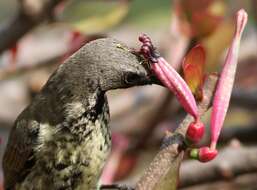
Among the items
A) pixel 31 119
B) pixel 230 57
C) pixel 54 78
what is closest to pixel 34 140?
pixel 31 119

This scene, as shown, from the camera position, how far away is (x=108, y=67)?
2457 millimetres

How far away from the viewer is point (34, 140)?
9.73ft

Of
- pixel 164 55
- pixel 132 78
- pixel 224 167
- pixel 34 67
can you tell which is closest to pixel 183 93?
pixel 132 78

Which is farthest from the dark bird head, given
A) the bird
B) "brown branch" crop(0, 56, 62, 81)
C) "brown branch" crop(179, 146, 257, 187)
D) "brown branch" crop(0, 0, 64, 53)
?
"brown branch" crop(0, 56, 62, 81)

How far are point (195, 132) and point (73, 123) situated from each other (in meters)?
0.70

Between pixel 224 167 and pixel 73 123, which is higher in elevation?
pixel 73 123

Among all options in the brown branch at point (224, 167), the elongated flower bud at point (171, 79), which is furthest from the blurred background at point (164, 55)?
the elongated flower bud at point (171, 79)

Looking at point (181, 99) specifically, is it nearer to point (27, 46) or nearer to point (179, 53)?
point (179, 53)

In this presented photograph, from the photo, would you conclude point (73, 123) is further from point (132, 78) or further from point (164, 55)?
point (164, 55)

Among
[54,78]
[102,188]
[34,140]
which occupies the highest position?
[54,78]

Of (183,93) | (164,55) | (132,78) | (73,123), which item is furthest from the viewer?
(164,55)

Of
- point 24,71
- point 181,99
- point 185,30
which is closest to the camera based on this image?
point 181,99

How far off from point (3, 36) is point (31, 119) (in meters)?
0.67

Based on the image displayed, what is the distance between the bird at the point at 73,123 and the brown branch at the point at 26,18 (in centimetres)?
53
